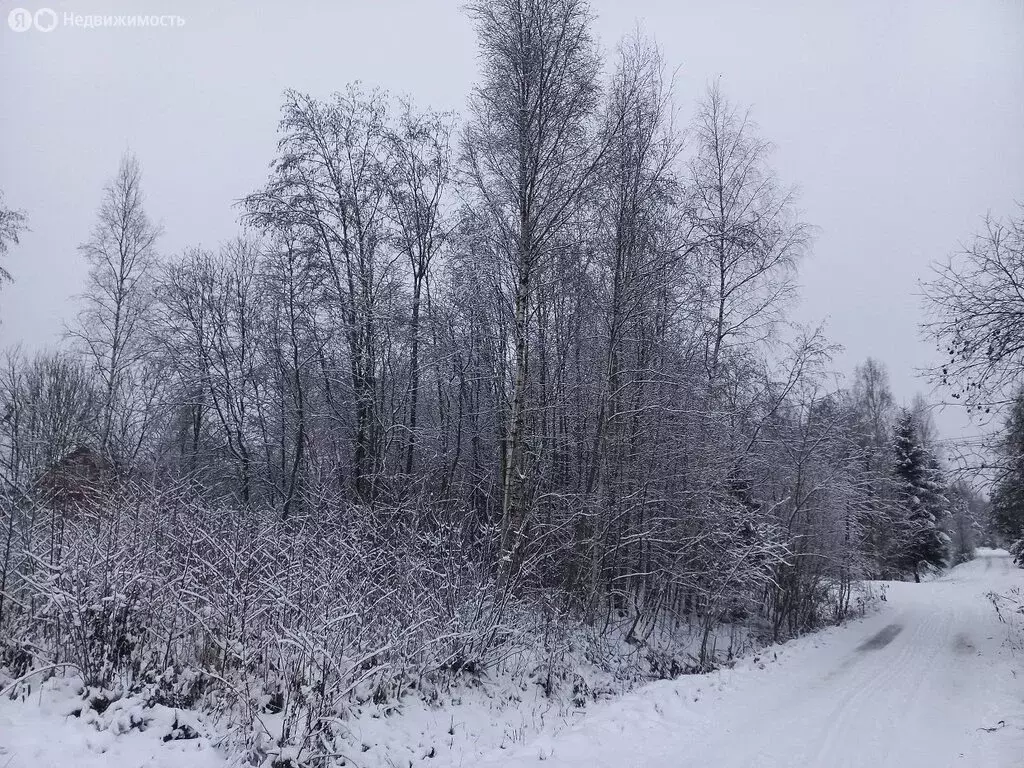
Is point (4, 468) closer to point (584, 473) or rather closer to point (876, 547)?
point (584, 473)

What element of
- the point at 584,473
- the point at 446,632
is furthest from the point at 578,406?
the point at 446,632

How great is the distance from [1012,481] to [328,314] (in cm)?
1477

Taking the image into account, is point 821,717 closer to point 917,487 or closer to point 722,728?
point 722,728

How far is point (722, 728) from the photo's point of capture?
22.5 feet

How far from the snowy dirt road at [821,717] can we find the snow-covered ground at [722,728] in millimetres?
21

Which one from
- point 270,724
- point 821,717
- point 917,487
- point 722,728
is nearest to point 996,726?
point 821,717

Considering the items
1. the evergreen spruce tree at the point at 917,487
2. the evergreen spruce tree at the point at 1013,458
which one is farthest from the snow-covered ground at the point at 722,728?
the evergreen spruce tree at the point at 917,487

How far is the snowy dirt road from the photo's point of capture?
5.98m

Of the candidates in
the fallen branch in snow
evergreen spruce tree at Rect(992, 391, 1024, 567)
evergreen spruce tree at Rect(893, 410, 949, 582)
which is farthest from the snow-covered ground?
evergreen spruce tree at Rect(893, 410, 949, 582)

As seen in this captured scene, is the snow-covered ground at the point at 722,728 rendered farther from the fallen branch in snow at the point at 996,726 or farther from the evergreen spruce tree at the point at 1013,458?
the evergreen spruce tree at the point at 1013,458

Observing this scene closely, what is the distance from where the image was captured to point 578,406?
41.3ft

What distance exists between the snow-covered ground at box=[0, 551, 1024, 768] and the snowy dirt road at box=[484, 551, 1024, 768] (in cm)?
2

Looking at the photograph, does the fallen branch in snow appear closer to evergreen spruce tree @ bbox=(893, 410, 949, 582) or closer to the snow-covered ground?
the snow-covered ground

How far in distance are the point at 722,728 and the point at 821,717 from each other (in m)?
1.57
